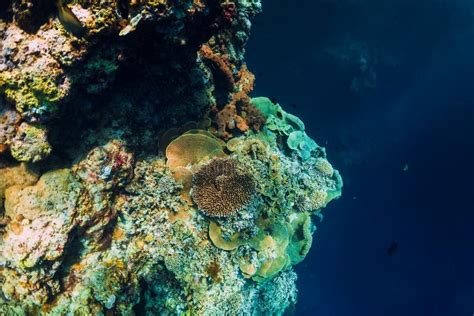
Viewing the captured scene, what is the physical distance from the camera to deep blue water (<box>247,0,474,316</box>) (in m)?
18.5

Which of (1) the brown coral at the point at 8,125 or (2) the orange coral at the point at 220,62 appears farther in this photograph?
(2) the orange coral at the point at 220,62

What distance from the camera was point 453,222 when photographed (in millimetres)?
23453

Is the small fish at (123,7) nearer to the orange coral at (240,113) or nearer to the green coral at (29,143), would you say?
the green coral at (29,143)

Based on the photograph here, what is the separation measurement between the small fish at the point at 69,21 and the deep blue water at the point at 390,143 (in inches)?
594

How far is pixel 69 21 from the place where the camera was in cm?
280

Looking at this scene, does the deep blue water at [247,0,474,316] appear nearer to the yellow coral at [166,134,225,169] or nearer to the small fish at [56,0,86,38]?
the yellow coral at [166,134,225,169]

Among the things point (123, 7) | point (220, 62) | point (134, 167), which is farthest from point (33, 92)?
point (220, 62)

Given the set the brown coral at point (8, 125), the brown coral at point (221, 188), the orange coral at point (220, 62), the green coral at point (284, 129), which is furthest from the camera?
the green coral at point (284, 129)

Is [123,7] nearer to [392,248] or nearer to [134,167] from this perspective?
[134,167]

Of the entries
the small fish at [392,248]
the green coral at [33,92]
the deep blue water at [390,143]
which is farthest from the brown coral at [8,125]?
the deep blue water at [390,143]

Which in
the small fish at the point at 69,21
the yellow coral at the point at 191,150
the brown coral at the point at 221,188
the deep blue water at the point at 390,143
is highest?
the small fish at the point at 69,21

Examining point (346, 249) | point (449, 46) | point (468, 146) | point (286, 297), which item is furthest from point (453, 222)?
point (286, 297)

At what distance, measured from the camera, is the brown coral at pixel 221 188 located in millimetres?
5301

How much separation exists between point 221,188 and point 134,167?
1.44 m
